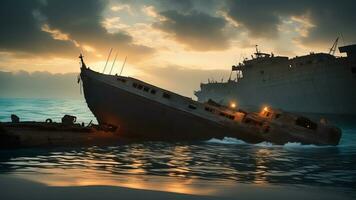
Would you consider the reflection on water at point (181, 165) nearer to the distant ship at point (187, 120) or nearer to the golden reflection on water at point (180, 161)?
the golden reflection on water at point (180, 161)

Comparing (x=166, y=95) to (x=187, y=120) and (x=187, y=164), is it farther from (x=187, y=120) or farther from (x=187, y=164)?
(x=187, y=164)

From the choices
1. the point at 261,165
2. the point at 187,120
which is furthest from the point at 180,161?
the point at 187,120

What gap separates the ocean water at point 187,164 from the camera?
12695mm

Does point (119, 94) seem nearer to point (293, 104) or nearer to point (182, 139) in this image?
point (182, 139)

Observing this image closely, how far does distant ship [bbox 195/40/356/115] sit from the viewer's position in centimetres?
5900

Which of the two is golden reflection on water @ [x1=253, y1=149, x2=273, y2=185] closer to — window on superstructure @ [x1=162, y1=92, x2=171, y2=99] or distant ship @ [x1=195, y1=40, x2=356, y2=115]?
window on superstructure @ [x1=162, y1=92, x2=171, y2=99]

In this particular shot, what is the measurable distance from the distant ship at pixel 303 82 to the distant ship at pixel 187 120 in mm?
21418

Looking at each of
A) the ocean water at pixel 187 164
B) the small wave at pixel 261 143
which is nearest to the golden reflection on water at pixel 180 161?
the ocean water at pixel 187 164

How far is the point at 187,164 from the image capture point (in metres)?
17.6

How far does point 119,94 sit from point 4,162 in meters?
13.4

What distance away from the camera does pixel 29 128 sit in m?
22.7

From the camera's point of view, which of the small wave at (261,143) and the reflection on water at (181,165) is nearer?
the reflection on water at (181,165)

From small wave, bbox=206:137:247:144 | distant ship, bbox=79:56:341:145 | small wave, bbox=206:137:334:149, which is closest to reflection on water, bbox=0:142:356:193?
small wave, bbox=206:137:334:149

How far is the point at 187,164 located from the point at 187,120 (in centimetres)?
1036
